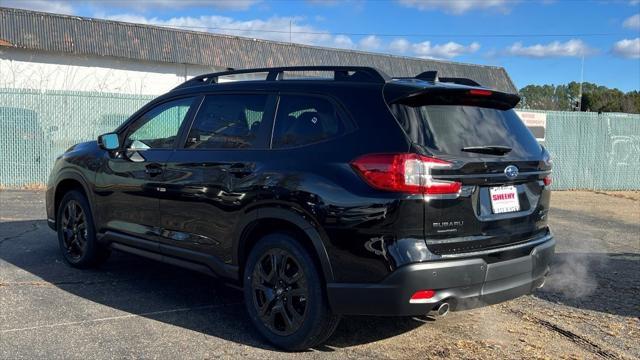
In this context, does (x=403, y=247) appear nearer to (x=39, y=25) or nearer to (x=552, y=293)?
(x=552, y=293)

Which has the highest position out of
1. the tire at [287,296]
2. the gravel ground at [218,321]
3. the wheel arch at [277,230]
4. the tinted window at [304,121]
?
the tinted window at [304,121]

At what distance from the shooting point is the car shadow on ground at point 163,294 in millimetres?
4656

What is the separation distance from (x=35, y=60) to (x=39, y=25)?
1.59 metres

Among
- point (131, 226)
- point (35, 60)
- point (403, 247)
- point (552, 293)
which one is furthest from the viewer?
point (35, 60)

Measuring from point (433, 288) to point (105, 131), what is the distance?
477 inches

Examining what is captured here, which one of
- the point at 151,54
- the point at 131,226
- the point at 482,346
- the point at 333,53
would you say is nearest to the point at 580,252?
the point at 482,346

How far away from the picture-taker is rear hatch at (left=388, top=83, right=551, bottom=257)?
3762mm

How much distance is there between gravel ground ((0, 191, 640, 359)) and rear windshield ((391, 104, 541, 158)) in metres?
1.45

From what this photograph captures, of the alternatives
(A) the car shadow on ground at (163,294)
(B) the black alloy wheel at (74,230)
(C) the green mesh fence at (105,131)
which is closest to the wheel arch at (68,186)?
(B) the black alloy wheel at (74,230)

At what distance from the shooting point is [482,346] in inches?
174

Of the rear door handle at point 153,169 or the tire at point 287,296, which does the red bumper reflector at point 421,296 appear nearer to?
the tire at point 287,296

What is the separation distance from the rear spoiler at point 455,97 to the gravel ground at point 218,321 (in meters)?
1.74

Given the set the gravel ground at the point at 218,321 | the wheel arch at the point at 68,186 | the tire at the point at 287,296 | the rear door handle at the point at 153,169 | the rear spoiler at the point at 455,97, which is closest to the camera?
the rear spoiler at the point at 455,97

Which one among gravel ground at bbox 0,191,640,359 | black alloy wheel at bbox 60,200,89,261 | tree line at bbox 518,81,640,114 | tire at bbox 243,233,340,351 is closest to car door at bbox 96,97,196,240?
black alloy wheel at bbox 60,200,89,261
